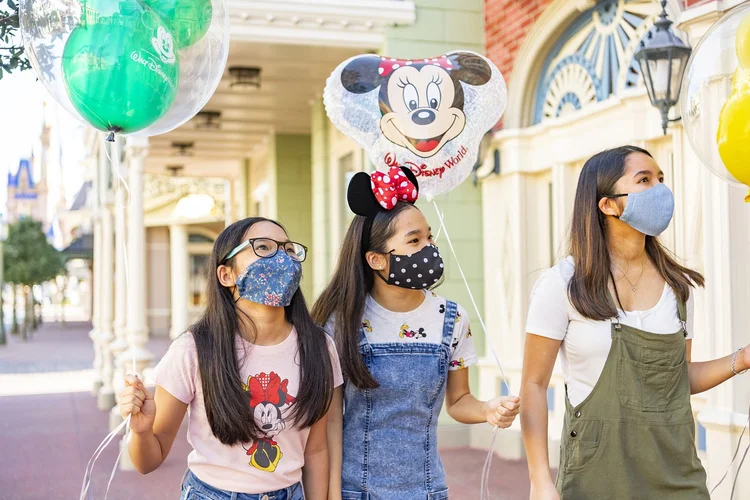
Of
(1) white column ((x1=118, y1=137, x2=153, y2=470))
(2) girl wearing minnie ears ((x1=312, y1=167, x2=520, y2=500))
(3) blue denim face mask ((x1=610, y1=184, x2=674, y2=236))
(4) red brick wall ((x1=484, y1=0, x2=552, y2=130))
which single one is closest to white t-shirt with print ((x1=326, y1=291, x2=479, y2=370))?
(2) girl wearing minnie ears ((x1=312, y1=167, x2=520, y2=500))

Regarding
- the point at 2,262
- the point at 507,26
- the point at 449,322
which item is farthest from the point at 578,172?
the point at 2,262

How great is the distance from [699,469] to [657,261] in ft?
1.98

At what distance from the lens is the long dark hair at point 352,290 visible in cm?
254

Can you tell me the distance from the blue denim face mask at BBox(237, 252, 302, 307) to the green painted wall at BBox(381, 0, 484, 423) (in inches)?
191

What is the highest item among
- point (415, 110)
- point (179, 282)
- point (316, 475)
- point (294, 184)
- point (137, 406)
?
point (294, 184)

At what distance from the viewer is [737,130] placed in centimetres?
238

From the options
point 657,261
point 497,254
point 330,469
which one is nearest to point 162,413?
point 330,469

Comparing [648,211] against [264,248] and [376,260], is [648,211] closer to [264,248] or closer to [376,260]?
[376,260]

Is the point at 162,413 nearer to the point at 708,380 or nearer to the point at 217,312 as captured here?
the point at 217,312

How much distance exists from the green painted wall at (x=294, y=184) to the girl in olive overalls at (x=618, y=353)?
31.4 feet

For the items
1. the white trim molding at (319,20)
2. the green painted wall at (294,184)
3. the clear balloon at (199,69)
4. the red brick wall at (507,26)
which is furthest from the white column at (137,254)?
the clear balloon at (199,69)

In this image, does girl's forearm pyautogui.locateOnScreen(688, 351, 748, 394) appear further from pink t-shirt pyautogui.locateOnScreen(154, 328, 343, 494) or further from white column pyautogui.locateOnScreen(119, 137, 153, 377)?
white column pyautogui.locateOnScreen(119, 137, 153, 377)

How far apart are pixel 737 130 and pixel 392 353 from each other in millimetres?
1171

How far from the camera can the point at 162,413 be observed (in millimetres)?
2379
